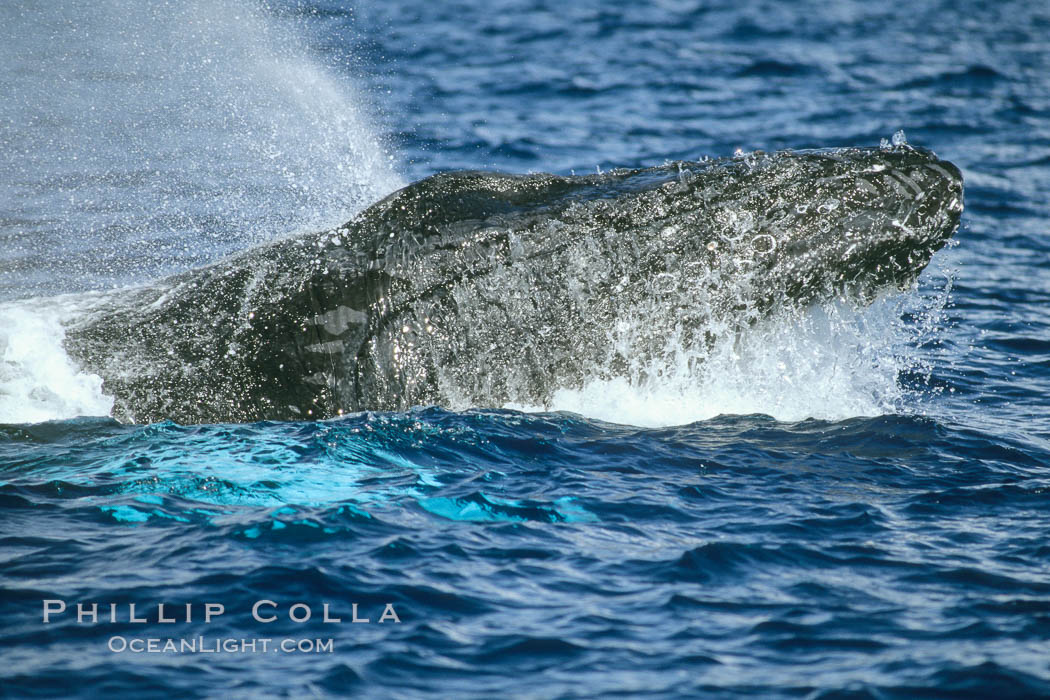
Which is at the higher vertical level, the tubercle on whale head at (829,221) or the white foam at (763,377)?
the tubercle on whale head at (829,221)

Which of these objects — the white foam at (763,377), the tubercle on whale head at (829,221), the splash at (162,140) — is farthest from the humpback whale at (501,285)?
the splash at (162,140)

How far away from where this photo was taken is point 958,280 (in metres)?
14.5

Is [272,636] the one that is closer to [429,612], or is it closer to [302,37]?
[429,612]

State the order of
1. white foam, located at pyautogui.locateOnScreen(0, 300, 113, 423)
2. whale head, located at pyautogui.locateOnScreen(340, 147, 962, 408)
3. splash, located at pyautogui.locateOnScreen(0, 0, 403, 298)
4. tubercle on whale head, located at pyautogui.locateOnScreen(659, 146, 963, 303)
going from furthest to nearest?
splash, located at pyautogui.locateOnScreen(0, 0, 403, 298), tubercle on whale head, located at pyautogui.locateOnScreen(659, 146, 963, 303), whale head, located at pyautogui.locateOnScreen(340, 147, 962, 408), white foam, located at pyautogui.locateOnScreen(0, 300, 113, 423)

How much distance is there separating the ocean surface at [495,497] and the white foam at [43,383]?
2 cm

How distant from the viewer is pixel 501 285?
8648 millimetres

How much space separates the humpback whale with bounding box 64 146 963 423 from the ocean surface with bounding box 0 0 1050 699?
10.2 inches

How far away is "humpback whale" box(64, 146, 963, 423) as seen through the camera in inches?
337

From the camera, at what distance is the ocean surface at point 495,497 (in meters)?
5.50

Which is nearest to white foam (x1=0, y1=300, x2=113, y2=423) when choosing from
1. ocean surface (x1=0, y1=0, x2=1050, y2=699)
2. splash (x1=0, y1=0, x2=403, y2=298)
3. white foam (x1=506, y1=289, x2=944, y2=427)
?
ocean surface (x1=0, y1=0, x2=1050, y2=699)

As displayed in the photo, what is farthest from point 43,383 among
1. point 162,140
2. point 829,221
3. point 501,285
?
point 162,140

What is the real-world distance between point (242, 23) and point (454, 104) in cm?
436

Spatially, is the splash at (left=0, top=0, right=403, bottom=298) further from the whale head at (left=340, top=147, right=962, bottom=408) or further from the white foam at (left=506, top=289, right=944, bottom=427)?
the white foam at (left=506, top=289, right=944, bottom=427)

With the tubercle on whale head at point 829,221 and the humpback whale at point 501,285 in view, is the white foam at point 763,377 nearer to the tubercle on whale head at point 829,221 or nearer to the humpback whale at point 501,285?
the humpback whale at point 501,285
